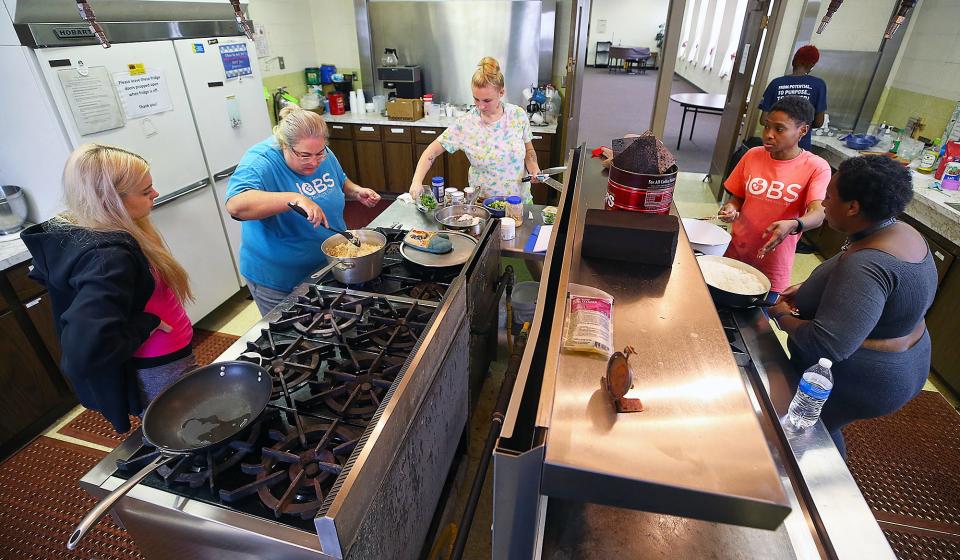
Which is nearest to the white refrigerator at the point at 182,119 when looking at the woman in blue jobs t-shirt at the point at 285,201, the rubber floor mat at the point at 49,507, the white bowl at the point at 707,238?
the rubber floor mat at the point at 49,507

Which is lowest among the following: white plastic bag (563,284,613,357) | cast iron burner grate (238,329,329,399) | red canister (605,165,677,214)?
cast iron burner grate (238,329,329,399)

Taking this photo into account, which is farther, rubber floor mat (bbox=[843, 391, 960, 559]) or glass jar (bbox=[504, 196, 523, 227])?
glass jar (bbox=[504, 196, 523, 227])

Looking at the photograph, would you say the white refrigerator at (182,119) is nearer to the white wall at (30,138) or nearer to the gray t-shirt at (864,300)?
the white wall at (30,138)

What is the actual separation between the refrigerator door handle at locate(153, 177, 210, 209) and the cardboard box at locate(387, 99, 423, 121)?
7.68 feet

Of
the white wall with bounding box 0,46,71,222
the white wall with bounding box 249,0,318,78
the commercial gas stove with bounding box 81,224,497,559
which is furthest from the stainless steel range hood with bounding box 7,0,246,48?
the commercial gas stove with bounding box 81,224,497,559

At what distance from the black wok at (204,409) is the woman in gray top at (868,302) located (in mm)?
1632

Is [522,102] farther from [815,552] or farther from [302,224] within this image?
[815,552]

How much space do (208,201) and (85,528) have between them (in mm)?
2879

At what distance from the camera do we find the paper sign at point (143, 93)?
2646mm

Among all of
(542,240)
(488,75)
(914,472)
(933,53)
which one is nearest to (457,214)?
(542,240)

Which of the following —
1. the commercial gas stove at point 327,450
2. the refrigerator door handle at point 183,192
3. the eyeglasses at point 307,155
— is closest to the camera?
the commercial gas stove at point 327,450

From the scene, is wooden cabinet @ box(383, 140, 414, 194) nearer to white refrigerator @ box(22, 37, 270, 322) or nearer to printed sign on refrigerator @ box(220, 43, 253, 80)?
white refrigerator @ box(22, 37, 270, 322)

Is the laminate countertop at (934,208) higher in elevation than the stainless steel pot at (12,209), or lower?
lower

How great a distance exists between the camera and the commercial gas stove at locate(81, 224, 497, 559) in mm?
1039
